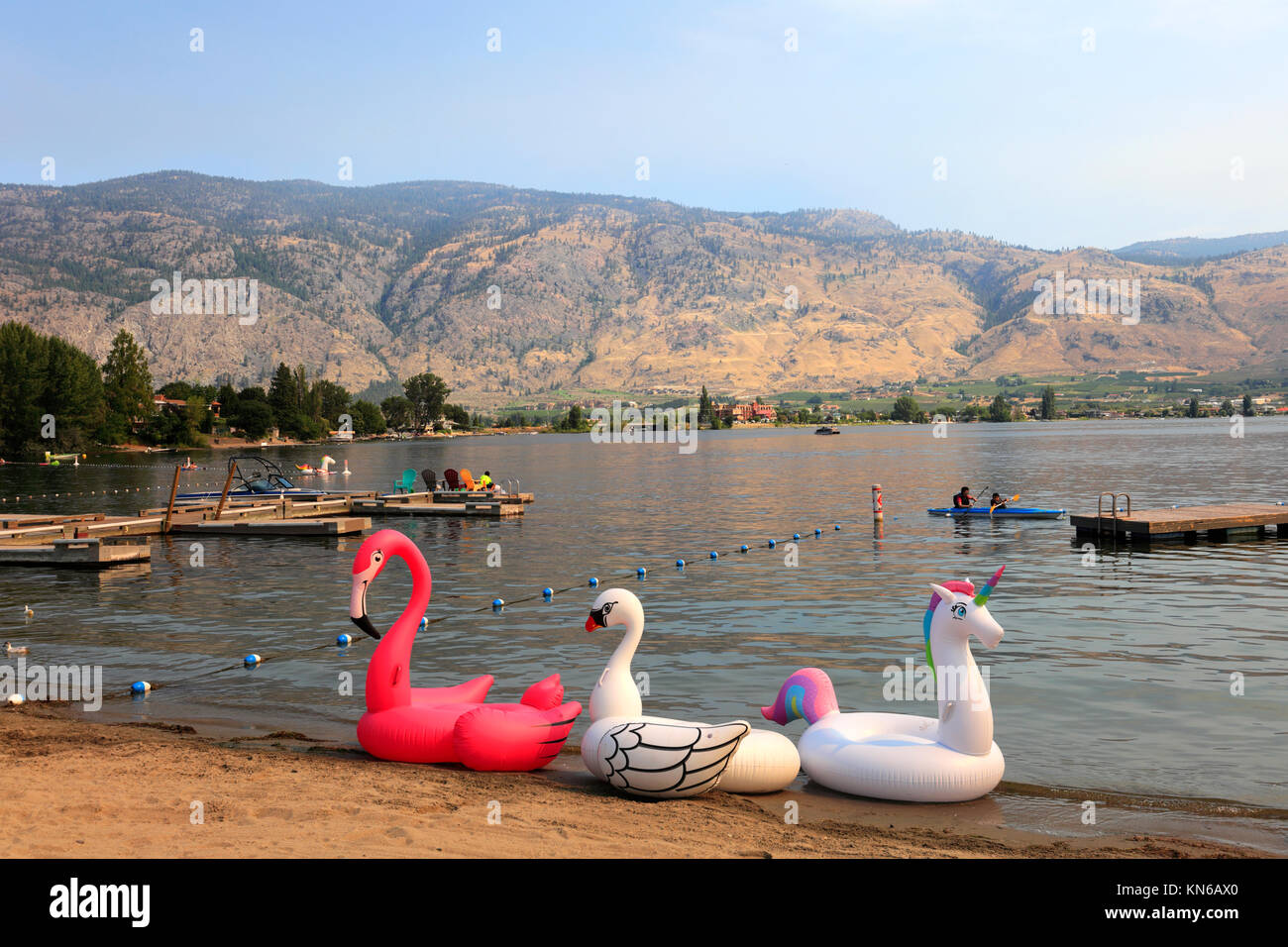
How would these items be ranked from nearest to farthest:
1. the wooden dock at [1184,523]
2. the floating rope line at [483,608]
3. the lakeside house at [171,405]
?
the floating rope line at [483,608]
the wooden dock at [1184,523]
the lakeside house at [171,405]

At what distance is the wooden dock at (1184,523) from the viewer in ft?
117

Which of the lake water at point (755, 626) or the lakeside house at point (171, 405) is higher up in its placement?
the lakeside house at point (171, 405)

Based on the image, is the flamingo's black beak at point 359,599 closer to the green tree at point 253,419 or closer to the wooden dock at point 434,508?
the wooden dock at point 434,508

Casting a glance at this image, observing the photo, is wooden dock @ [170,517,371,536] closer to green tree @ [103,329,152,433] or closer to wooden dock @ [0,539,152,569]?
wooden dock @ [0,539,152,569]

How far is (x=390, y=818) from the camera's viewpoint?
352 inches

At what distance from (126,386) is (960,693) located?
543 feet

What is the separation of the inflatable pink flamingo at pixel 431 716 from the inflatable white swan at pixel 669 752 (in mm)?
774

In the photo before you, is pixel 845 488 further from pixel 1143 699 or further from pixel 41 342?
pixel 41 342

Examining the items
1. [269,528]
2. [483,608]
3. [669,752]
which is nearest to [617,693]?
[669,752]

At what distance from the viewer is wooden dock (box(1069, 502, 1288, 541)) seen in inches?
1403

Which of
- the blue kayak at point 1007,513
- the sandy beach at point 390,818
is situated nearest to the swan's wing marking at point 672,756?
the sandy beach at point 390,818

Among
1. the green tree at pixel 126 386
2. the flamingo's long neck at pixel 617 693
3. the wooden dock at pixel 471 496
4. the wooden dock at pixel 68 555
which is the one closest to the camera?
the flamingo's long neck at pixel 617 693

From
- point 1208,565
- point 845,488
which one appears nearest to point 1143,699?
point 1208,565

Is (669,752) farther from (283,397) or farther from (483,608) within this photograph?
(283,397)
